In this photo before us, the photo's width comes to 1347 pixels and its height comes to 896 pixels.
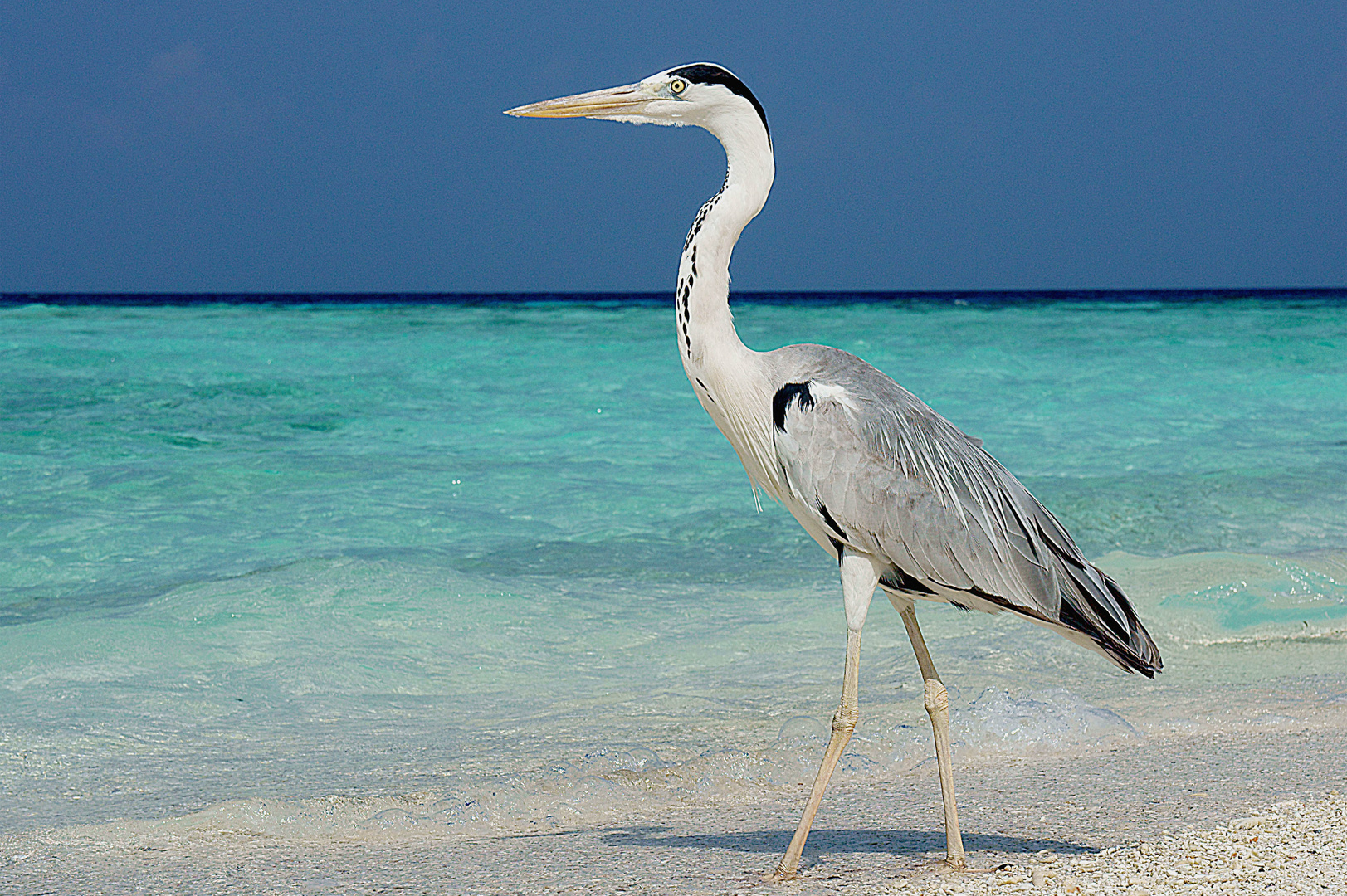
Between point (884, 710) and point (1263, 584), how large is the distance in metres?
2.37

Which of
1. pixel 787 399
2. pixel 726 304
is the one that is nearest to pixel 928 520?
pixel 787 399

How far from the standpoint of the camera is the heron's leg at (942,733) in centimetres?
271

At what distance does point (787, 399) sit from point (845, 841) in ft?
3.59

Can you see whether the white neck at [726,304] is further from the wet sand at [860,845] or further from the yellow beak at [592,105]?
the wet sand at [860,845]

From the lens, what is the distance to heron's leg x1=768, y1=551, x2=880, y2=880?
265 cm

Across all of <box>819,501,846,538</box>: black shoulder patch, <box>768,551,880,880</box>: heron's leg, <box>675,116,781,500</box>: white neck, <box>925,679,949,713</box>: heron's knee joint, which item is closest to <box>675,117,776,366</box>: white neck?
<box>675,116,781,500</box>: white neck

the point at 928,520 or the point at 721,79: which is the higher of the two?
the point at 721,79

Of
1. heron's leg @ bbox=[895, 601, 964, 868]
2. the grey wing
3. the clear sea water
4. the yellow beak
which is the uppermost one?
the yellow beak

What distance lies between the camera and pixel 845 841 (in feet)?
9.73

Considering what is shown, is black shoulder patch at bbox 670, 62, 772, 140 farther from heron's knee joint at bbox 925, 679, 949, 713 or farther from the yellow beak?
heron's knee joint at bbox 925, 679, 949, 713

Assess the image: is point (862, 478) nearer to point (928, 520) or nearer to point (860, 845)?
point (928, 520)

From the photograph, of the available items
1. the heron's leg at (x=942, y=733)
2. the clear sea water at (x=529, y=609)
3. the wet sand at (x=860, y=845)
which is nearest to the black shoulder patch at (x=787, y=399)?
the heron's leg at (x=942, y=733)

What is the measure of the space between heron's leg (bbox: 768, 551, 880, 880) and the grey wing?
0.18 feet

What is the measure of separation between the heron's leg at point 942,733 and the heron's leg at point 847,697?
154mm
